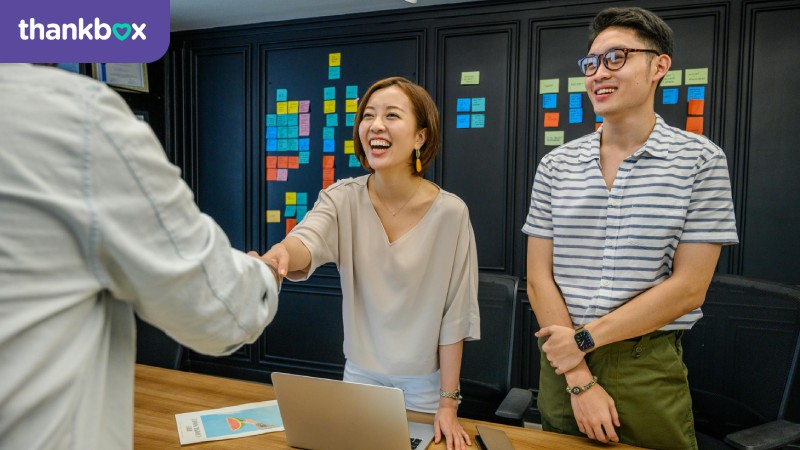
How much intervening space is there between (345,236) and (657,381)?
890 millimetres

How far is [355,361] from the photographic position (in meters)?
1.57

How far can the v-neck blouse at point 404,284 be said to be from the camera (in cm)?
152

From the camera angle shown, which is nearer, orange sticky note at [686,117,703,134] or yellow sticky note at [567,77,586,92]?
orange sticky note at [686,117,703,134]

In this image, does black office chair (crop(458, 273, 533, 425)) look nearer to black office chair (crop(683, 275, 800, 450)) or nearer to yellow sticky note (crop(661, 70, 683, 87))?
black office chair (crop(683, 275, 800, 450))

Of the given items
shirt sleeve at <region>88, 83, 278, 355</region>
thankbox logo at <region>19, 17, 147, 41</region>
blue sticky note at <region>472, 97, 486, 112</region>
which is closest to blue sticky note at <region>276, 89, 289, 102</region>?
thankbox logo at <region>19, 17, 147, 41</region>

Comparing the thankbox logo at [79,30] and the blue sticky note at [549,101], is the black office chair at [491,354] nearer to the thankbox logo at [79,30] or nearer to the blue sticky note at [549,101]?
the blue sticky note at [549,101]

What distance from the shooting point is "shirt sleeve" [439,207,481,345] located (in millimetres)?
1536

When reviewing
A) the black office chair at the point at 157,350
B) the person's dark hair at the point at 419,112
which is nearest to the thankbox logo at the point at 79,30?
the black office chair at the point at 157,350

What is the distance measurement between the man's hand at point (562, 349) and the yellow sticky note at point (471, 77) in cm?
246

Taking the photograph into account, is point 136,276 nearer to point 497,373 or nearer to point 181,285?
point 181,285

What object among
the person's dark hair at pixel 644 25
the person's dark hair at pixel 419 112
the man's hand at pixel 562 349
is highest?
the person's dark hair at pixel 644 25

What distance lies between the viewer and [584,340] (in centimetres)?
139

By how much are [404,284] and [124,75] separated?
3540 millimetres

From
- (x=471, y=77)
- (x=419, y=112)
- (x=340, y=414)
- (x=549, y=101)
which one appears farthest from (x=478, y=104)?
(x=340, y=414)
